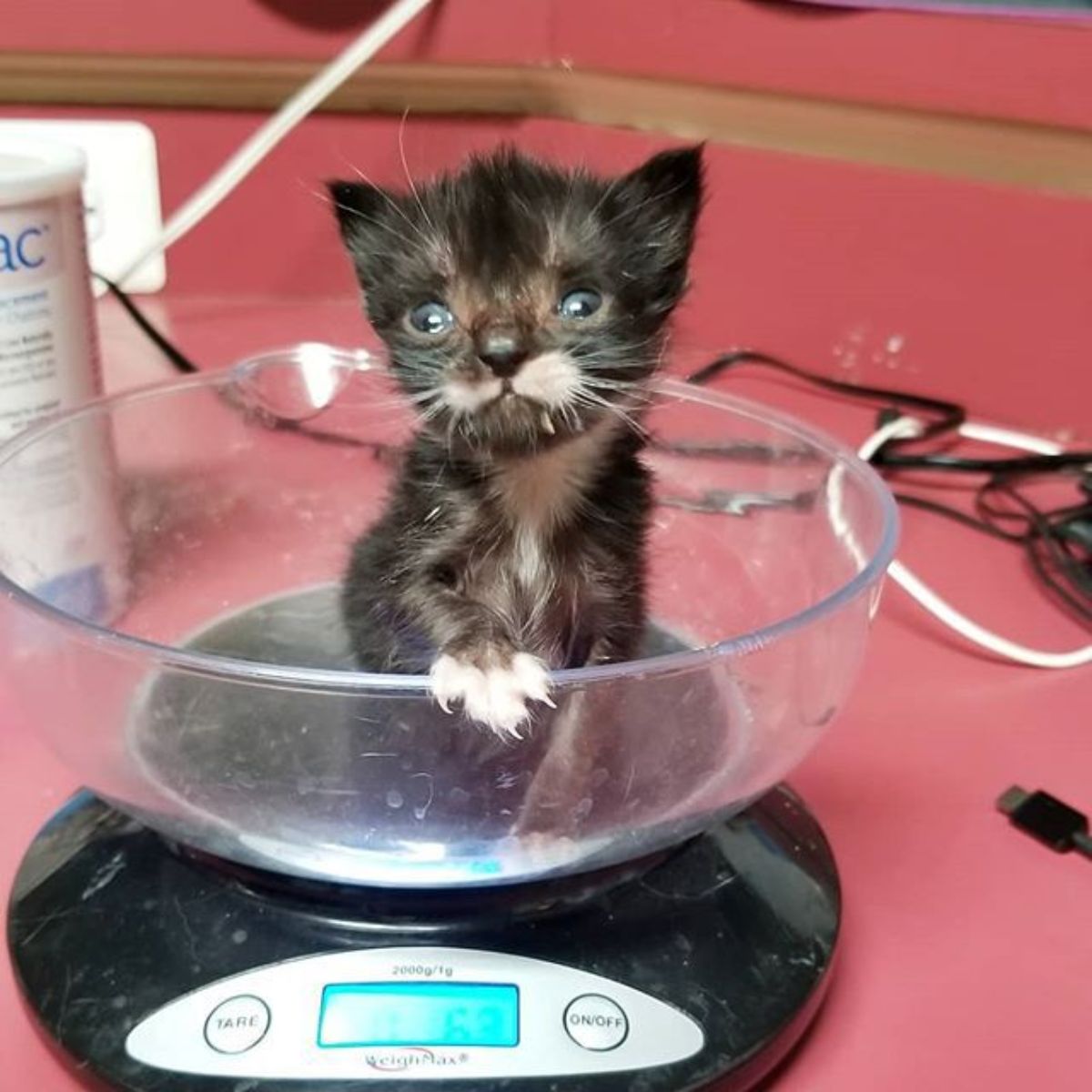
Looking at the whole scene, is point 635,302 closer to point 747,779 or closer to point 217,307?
point 747,779

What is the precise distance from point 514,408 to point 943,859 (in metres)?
0.32

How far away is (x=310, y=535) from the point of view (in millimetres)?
1073

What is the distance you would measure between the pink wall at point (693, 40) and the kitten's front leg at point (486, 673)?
25.9 inches

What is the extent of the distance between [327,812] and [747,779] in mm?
190

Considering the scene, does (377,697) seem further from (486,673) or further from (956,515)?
(956,515)

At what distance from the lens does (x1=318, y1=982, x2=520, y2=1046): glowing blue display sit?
1.75ft

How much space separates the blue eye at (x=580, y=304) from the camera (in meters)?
0.66

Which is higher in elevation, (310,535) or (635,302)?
(635,302)

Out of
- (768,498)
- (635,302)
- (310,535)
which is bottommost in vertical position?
(310,535)

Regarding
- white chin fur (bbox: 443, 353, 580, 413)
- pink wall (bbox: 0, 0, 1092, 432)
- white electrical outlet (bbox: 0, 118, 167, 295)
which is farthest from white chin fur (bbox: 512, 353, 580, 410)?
white electrical outlet (bbox: 0, 118, 167, 295)

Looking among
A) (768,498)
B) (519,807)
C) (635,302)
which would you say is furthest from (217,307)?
(519,807)

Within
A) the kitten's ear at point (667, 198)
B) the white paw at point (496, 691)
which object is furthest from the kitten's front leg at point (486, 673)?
the kitten's ear at point (667, 198)

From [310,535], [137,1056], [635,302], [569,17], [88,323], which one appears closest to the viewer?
[137,1056]

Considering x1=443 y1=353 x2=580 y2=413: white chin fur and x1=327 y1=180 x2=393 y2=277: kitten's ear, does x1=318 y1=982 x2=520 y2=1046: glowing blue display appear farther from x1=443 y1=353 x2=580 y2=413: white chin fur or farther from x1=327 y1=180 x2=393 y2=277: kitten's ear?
x1=327 y1=180 x2=393 y2=277: kitten's ear
